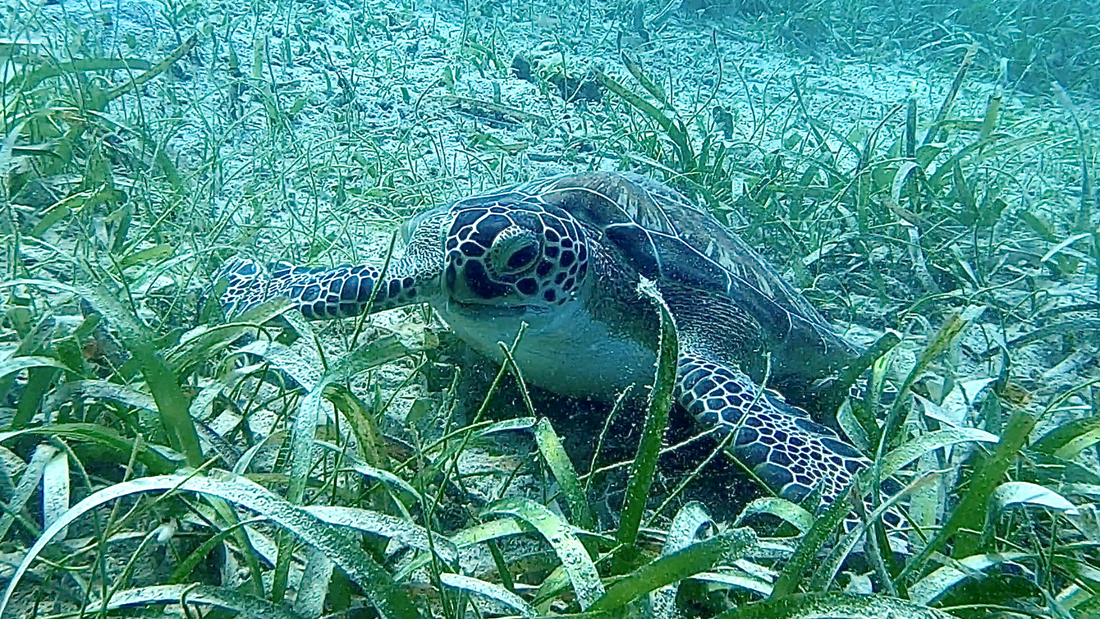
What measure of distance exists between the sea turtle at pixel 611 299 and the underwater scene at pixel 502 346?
1 cm

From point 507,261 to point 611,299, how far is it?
1.23 ft

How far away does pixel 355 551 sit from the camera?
1070 mm

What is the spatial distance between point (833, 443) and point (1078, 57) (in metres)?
6.55

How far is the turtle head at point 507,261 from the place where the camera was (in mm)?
1941

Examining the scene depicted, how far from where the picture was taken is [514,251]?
1953 millimetres

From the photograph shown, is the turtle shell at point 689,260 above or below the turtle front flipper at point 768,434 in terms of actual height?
above

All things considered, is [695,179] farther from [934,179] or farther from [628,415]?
[628,415]

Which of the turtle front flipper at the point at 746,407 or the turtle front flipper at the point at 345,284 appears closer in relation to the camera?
the turtle front flipper at the point at 746,407

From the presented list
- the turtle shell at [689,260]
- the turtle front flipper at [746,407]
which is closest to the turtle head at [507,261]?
the turtle shell at [689,260]

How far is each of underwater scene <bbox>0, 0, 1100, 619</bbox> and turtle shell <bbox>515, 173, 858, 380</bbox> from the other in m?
0.01

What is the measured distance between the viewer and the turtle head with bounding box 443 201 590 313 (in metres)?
1.94

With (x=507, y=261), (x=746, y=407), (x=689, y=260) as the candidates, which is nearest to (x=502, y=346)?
(x=507, y=261)

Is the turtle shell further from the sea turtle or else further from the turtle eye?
the turtle eye

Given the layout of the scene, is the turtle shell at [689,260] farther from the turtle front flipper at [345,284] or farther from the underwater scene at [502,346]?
the turtle front flipper at [345,284]
